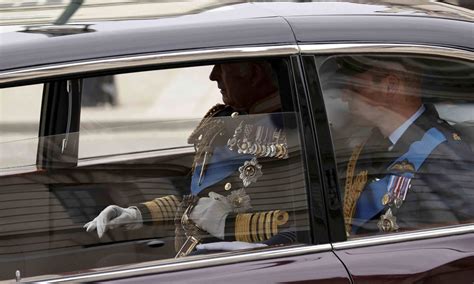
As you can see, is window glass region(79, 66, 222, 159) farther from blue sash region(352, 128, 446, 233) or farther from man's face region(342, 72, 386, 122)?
blue sash region(352, 128, 446, 233)

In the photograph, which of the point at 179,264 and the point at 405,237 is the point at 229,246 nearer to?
the point at 179,264

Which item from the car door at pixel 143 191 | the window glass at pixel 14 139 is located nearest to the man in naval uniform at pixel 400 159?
the car door at pixel 143 191

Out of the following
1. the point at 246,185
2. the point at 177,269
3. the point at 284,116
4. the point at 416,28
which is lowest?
the point at 177,269

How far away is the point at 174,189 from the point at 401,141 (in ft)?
2.05

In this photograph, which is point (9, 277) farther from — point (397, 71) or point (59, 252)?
point (397, 71)

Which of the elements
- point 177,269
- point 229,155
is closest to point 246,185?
point 229,155

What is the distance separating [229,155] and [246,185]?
0.34 ft

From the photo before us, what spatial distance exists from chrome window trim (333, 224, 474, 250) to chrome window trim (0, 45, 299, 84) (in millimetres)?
491

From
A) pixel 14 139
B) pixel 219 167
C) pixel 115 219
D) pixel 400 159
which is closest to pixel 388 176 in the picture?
pixel 400 159

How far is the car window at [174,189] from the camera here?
8.05 ft

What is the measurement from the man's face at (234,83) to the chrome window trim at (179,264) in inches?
17.8

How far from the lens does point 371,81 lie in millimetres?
2656

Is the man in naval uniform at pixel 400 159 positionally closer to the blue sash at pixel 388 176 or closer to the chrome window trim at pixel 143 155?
the blue sash at pixel 388 176

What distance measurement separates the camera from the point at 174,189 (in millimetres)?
2574
